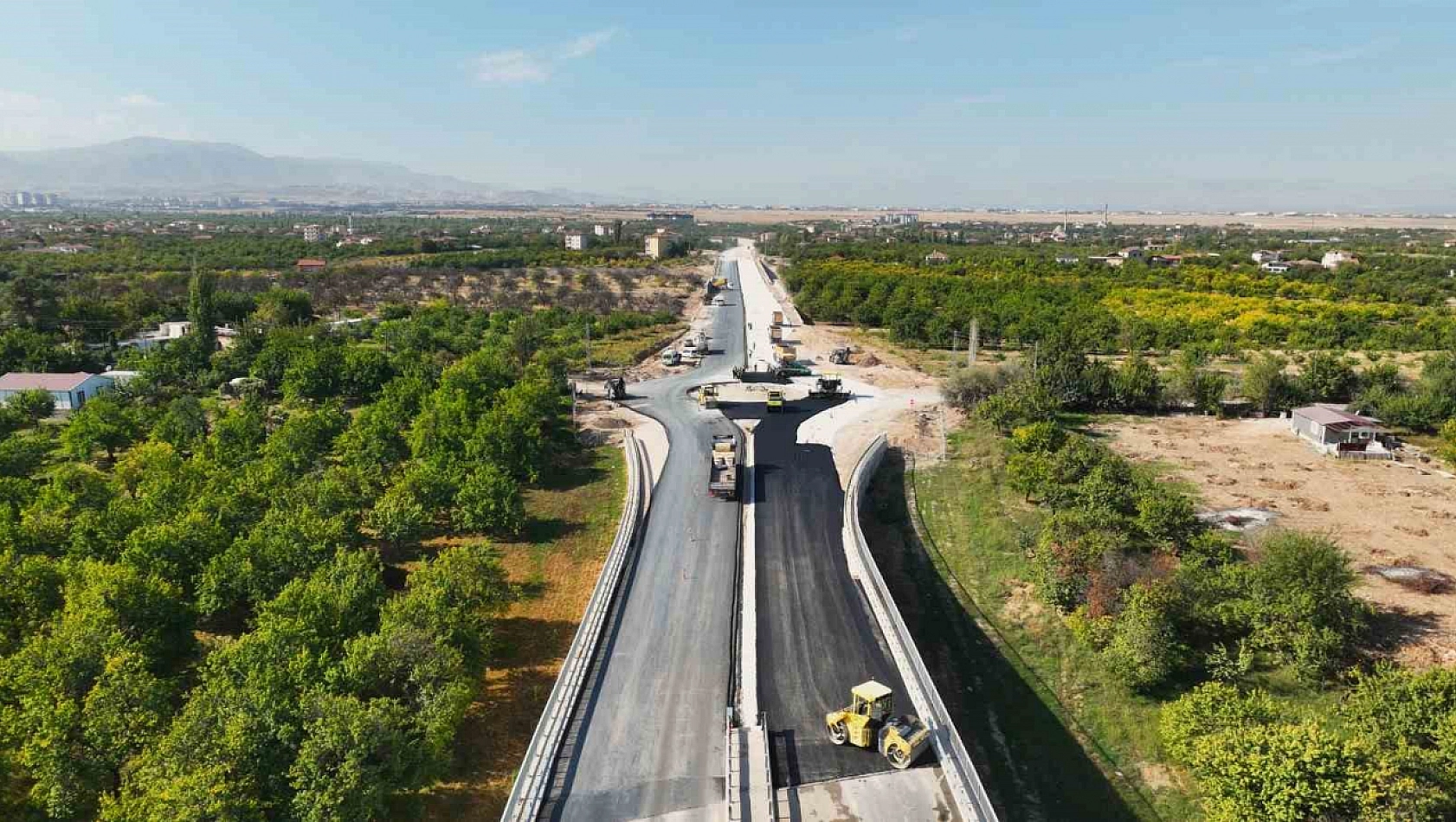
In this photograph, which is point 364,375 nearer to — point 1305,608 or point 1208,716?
point 1208,716

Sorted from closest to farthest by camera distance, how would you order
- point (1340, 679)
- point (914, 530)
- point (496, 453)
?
point (1340, 679) → point (914, 530) → point (496, 453)

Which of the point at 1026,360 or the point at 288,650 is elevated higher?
the point at 1026,360

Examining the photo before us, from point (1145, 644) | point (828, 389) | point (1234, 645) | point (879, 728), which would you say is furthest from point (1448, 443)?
point (879, 728)

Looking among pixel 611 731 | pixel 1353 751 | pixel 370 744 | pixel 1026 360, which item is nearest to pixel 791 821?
pixel 611 731

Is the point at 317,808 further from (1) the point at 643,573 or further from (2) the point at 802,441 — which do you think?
(2) the point at 802,441

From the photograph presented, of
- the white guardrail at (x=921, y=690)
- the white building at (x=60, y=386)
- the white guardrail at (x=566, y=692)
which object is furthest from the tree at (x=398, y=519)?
the white building at (x=60, y=386)

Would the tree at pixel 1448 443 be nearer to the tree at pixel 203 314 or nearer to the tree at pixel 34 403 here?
the tree at pixel 34 403
